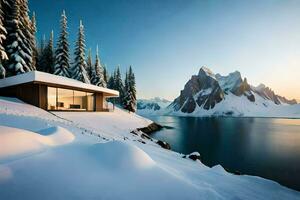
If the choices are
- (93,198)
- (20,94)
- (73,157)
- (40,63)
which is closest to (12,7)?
(20,94)

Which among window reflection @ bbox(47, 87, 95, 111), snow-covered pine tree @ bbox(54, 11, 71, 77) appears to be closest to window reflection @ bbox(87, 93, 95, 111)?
window reflection @ bbox(47, 87, 95, 111)

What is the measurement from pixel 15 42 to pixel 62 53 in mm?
9482

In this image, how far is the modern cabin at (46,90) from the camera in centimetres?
1950

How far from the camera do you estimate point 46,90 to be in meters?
21.2

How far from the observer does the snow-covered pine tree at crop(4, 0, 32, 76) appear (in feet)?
81.1

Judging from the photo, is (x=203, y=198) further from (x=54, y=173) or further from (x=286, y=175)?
(x=286, y=175)

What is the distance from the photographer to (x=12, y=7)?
25406 mm

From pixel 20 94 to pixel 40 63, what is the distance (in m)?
21.5

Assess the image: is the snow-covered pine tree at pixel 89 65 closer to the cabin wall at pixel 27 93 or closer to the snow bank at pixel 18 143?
the cabin wall at pixel 27 93

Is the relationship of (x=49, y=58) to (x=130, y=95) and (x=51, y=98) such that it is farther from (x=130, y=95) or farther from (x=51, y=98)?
(x=51, y=98)

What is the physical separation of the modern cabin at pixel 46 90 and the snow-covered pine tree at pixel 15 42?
132 inches

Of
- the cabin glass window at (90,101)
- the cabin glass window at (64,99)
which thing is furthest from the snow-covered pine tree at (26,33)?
the cabin glass window at (90,101)

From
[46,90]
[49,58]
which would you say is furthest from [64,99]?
[49,58]

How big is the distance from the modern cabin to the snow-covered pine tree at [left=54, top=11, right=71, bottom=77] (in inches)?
368
